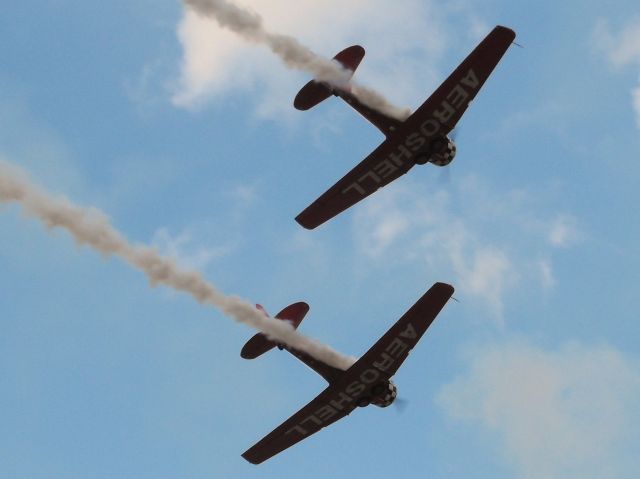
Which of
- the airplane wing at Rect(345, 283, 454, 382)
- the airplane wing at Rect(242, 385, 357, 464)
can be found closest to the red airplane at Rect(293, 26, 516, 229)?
the airplane wing at Rect(345, 283, 454, 382)

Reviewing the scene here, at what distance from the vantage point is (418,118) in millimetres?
39125

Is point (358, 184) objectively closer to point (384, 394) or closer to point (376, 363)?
point (376, 363)

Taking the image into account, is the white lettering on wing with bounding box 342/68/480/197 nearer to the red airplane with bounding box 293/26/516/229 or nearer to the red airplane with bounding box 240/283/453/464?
the red airplane with bounding box 293/26/516/229

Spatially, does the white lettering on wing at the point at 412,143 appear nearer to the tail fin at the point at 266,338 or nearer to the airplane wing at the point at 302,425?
the tail fin at the point at 266,338

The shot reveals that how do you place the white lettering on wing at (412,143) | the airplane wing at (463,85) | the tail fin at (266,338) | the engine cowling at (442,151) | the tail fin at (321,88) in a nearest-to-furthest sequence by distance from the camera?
the tail fin at (321,88) → the tail fin at (266,338) → the airplane wing at (463,85) → the white lettering on wing at (412,143) → the engine cowling at (442,151)

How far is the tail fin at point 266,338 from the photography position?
3738 centimetres

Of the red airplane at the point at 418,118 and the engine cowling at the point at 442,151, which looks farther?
the engine cowling at the point at 442,151

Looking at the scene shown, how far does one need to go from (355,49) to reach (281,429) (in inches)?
410

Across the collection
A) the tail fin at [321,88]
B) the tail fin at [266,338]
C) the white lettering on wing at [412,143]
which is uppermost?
the white lettering on wing at [412,143]

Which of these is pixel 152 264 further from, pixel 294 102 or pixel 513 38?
pixel 513 38

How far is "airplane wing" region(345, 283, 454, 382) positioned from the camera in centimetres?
3897

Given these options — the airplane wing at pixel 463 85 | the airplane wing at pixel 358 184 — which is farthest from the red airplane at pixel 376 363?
the airplane wing at pixel 463 85

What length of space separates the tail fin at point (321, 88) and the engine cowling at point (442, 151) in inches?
131

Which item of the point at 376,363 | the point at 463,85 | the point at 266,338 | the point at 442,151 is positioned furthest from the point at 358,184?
the point at 266,338
